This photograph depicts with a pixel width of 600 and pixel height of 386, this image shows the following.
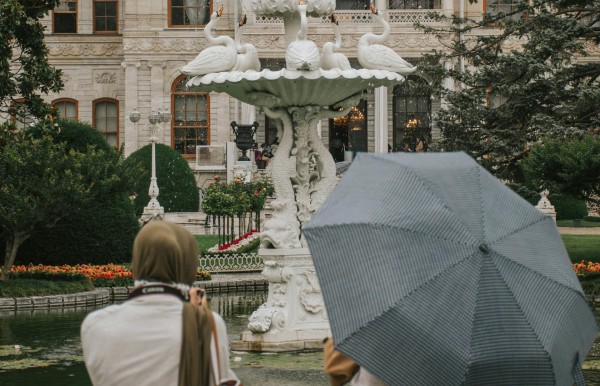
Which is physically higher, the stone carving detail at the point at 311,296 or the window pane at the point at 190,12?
the window pane at the point at 190,12

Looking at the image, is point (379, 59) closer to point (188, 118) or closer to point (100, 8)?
point (188, 118)

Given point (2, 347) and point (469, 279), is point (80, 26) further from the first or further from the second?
point (469, 279)

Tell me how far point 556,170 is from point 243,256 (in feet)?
17.6

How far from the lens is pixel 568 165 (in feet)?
59.1

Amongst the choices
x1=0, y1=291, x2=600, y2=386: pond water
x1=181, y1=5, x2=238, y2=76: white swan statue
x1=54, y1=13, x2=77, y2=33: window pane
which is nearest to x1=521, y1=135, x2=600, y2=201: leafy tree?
x1=0, y1=291, x2=600, y2=386: pond water

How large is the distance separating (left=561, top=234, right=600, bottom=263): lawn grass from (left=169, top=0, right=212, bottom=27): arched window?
2274 centimetres

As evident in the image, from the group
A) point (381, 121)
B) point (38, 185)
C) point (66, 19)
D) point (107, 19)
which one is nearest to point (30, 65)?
point (38, 185)

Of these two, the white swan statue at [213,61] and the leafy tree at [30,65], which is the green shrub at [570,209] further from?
the white swan statue at [213,61]

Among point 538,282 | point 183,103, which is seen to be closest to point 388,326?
point 538,282

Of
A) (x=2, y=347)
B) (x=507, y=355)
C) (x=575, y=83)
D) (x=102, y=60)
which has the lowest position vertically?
(x=2, y=347)

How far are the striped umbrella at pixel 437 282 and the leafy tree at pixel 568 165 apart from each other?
1305cm

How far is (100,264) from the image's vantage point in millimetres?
21062

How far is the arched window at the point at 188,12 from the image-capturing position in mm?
46469

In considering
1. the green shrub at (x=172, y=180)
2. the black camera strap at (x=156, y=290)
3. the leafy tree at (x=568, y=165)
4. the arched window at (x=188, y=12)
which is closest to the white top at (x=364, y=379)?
the black camera strap at (x=156, y=290)
